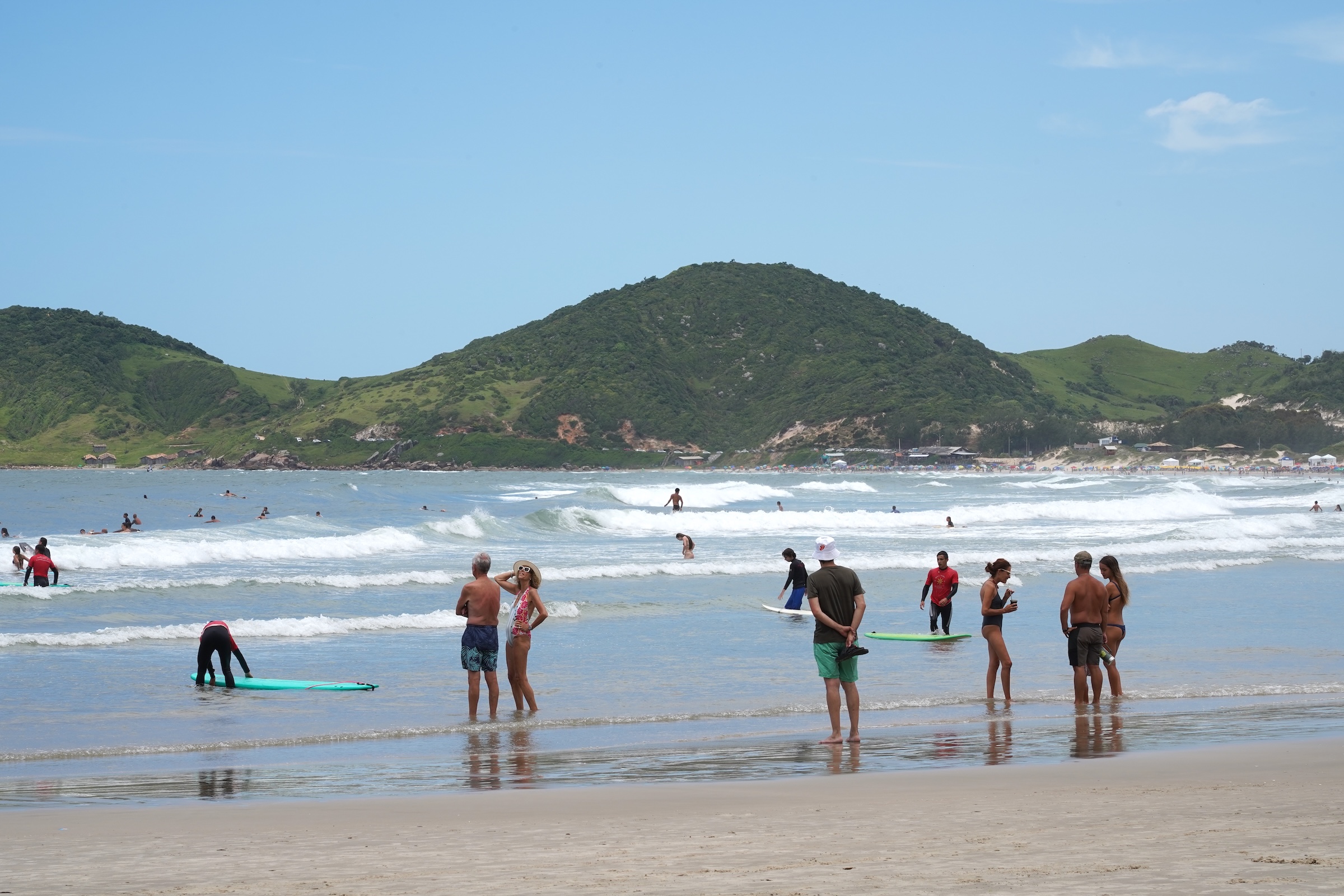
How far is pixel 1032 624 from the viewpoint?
1847 cm

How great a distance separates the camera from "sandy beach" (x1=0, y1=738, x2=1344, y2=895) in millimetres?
5289

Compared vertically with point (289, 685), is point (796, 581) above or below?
above

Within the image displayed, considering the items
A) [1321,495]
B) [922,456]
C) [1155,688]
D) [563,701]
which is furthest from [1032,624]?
[922,456]

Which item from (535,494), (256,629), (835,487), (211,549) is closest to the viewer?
(256,629)

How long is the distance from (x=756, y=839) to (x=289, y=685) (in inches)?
322

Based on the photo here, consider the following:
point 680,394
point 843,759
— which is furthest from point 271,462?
point 843,759

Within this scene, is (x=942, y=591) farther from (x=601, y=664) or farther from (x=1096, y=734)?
(x=1096, y=734)

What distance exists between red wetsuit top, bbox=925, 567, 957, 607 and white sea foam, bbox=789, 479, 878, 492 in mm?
79976

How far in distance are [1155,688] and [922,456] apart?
159 metres

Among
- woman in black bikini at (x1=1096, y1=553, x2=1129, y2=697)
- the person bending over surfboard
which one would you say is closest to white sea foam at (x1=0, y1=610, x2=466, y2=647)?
the person bending over surfboard

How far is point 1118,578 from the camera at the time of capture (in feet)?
38.8

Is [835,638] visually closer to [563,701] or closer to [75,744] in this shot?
[563,701]

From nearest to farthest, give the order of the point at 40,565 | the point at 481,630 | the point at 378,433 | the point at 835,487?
the point at 481,630, the point at 40,565, the point at 835,487, the point at 378,433

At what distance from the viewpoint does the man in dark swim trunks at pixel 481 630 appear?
1147cm
